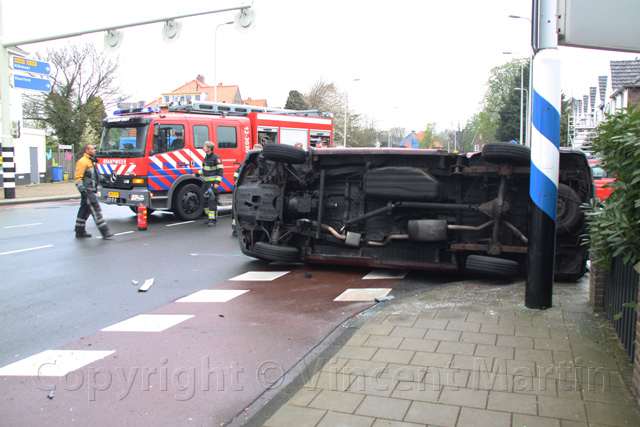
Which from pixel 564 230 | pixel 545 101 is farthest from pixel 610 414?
pixel 564 230

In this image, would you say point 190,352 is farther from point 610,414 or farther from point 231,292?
point 610,414

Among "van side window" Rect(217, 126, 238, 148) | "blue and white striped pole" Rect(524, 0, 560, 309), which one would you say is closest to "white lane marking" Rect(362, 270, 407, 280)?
"blue and white striped pole" Rect(524, 0, 560, 309)

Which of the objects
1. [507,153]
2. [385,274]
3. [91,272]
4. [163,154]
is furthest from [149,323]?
[163,154]

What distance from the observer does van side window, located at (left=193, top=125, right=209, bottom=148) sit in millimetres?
13727

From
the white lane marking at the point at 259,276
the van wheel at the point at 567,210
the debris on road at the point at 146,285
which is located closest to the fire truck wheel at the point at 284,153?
the white lane marking at the point at 259,276

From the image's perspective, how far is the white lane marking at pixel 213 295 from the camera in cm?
605

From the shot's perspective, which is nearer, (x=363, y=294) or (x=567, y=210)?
(x=567, y=210)

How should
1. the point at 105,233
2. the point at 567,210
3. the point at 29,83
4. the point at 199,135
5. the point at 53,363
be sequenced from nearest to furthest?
the point at 53,363 → the point at 567,210 → the point at 105,233 → the point at 199,135 → the point at 29,83

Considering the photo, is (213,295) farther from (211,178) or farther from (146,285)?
(211,178)

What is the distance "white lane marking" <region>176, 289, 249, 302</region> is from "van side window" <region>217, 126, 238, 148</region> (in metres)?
8.56

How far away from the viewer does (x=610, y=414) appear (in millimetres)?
3039

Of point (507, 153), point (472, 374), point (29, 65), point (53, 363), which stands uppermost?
point (29, 65)

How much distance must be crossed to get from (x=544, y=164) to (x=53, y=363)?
4.59 metres

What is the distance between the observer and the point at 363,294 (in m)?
6.26
